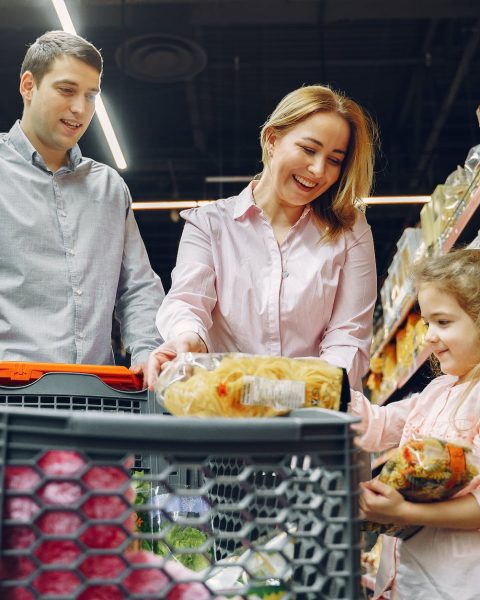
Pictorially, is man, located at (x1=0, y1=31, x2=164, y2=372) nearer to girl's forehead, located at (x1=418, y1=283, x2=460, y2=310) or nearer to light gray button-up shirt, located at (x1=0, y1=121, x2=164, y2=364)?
light gray button-up shirt, located at (x1=0, y1=121, x2=164, y2=364)

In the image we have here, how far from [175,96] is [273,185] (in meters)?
8.72

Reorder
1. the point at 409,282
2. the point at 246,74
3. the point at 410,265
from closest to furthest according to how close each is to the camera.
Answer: the point at 409,282 → the point at 410,265 → the point at 246,74

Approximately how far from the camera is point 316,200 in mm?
1878

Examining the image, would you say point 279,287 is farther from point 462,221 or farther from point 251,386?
point 462,221

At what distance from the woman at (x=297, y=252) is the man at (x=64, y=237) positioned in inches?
6.1

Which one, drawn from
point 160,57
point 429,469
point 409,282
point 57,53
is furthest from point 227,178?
point 429,469

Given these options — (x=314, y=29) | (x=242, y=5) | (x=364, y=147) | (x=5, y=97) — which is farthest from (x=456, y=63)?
(x=364, y=147)

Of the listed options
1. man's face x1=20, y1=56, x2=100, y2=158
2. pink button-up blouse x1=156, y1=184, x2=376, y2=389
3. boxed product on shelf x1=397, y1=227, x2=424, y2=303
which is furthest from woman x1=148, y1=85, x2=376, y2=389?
boxed product on shelf x1=397, y1=227, x2=424, y2=303

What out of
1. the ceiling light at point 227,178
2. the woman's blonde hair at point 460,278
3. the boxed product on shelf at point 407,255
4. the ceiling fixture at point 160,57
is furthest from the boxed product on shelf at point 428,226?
the ceiling light at point 227,178

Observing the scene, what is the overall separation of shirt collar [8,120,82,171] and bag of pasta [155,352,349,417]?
3.38 feet

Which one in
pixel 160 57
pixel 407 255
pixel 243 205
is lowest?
pixel 243 205

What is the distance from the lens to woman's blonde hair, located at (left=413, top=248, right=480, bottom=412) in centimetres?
177

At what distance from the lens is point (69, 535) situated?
0.58 meters

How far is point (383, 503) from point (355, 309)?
2.12 ft
